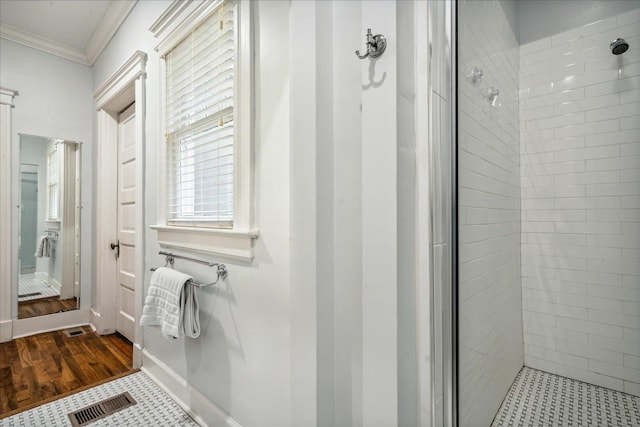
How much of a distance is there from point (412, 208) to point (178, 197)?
136 cm

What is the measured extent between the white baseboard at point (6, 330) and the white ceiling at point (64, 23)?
2.44m

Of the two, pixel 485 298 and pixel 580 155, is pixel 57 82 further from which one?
pixel 580 155

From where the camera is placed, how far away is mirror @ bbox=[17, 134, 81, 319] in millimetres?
2689

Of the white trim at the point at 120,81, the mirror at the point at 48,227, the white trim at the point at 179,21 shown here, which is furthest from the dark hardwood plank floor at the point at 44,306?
the white trim at the point at 179,21

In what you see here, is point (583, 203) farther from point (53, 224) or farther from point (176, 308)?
point (53, 224)

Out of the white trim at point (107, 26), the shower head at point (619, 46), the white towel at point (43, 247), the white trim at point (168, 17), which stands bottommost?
the white towel at point (43, 247)

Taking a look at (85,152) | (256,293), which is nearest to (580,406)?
(256,293)

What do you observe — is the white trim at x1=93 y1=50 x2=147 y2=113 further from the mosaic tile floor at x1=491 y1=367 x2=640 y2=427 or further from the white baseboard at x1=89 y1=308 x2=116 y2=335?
the mosaic tile floor at x1=491 y1=367 x2=640 y2=427

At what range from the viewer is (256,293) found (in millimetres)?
1217

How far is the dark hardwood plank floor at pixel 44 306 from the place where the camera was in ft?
8.85

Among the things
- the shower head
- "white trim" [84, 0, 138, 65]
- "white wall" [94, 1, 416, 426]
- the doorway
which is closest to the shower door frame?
"white wall" [94, 1, 416, 426]

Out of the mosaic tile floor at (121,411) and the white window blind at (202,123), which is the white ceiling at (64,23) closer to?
the white window blind at (202,123)

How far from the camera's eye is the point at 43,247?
109 inches

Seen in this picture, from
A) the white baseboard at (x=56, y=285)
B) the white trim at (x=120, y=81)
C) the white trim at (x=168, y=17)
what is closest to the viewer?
the white trim at (x=168, y=17)
